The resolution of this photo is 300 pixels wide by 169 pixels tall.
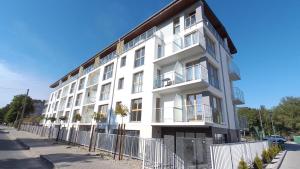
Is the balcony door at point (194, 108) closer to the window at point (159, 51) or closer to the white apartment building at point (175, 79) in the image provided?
the white apartment building at point (175, 79)

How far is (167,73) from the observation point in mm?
15086

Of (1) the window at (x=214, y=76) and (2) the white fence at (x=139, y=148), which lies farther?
(1) the window at (x=214, y=76)

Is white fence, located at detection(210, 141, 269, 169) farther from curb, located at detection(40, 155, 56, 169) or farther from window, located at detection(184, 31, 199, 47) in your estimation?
curb, located at detection(40, 155, 56, 169)

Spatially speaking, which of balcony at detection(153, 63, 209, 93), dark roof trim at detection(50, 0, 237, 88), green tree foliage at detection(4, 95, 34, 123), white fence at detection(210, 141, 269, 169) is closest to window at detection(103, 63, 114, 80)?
dark roof trim at detection(50, 0, 237, 88)

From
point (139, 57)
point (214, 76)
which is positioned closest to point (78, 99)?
point (139, 57)

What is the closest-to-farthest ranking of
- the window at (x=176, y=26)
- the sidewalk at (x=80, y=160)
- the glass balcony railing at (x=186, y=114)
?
the sidewalk at (x=80, y=160) < the glass balcony railing at (x=186, y=114) < the window at (x=176, y=26)

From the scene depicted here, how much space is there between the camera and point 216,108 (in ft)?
43.6

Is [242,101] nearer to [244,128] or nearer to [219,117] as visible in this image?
[244,128]

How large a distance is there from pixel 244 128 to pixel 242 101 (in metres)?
2.91

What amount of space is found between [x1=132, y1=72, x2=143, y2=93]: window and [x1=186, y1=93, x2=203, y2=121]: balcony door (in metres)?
5.23

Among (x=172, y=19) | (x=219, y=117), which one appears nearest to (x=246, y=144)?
(x=219, y=117)

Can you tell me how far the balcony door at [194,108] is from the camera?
11.6m

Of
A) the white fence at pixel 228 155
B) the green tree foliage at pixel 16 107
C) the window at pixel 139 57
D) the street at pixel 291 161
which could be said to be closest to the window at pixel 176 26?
the window at pixel 139 57

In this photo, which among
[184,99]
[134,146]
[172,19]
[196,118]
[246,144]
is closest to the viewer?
[246,144]
